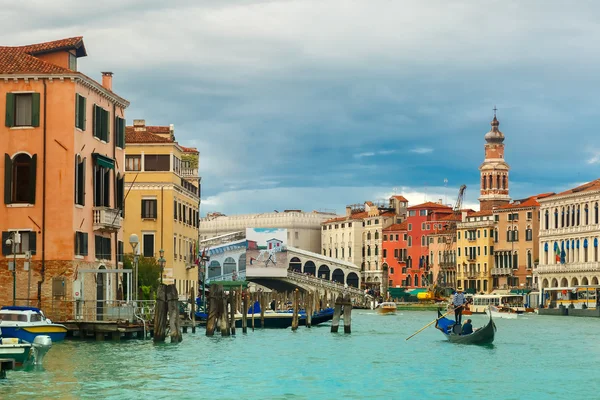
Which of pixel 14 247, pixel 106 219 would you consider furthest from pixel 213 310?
pixel 14 247

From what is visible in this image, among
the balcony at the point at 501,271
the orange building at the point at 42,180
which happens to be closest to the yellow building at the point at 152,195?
the orange building at the point at 42,180

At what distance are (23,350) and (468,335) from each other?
17.7 metres

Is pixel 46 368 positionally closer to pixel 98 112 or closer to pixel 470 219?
pixel 98 112

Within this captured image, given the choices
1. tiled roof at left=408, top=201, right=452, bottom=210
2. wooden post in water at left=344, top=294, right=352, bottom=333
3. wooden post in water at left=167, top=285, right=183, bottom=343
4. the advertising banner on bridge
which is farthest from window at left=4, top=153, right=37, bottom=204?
tiled roof at left=408, top=201, right=452, bottom=210

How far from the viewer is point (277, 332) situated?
4906cm

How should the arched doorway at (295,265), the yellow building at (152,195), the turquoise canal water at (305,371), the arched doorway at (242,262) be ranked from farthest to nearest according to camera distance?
the arched doorway at (295,265)
the arched doorway at (242,262)
the yellow building at (152,195)
the turquoise canal water at (305,371)

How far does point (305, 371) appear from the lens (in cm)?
3027

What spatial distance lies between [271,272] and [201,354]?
241 feet

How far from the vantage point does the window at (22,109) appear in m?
36.4

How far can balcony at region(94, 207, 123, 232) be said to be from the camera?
1524 inches

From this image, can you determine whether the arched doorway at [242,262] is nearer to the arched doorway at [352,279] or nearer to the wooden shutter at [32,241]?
the arched doorway at [352,279]

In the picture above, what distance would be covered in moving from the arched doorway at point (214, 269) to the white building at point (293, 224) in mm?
34741

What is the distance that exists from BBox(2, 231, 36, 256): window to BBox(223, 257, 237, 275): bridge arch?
67420 millimetres

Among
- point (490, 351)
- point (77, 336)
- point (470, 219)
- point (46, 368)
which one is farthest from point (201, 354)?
point (470, 219)
